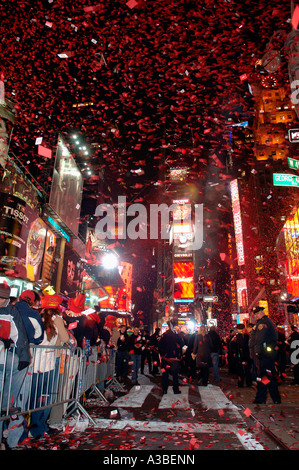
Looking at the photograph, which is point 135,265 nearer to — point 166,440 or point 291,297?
point 291,297

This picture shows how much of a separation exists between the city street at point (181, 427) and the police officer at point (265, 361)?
0.24 meters

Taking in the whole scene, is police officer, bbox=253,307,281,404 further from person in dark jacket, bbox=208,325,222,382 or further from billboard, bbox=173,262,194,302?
billboard, bbox=173,262,194,302

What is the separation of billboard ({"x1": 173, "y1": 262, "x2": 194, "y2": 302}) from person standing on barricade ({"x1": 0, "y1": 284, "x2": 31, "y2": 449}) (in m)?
59.7

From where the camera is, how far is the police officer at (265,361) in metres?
6.60

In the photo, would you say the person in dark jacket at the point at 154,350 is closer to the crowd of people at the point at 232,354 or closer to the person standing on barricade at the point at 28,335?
the crowd of people at the point at 232,354

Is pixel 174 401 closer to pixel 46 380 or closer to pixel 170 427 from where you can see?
pixel 170 427

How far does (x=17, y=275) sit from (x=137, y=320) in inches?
3256

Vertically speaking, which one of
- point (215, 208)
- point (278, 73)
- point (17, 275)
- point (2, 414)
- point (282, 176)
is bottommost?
point (2, 414)

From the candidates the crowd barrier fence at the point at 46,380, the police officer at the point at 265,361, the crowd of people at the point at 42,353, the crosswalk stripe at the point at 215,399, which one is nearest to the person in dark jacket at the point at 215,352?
the crowd of people at the point at 42,353

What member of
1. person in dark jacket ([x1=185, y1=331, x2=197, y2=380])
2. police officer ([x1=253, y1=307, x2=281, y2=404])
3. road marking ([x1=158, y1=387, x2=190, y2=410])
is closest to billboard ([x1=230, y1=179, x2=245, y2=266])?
person in dark jacket ([x1=185, y1=331, x2=197, y2=380])

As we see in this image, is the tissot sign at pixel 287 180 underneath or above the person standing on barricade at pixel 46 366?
above

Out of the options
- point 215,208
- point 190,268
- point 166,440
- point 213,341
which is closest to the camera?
point 166,440

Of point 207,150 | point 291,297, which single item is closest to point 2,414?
point 291,297
